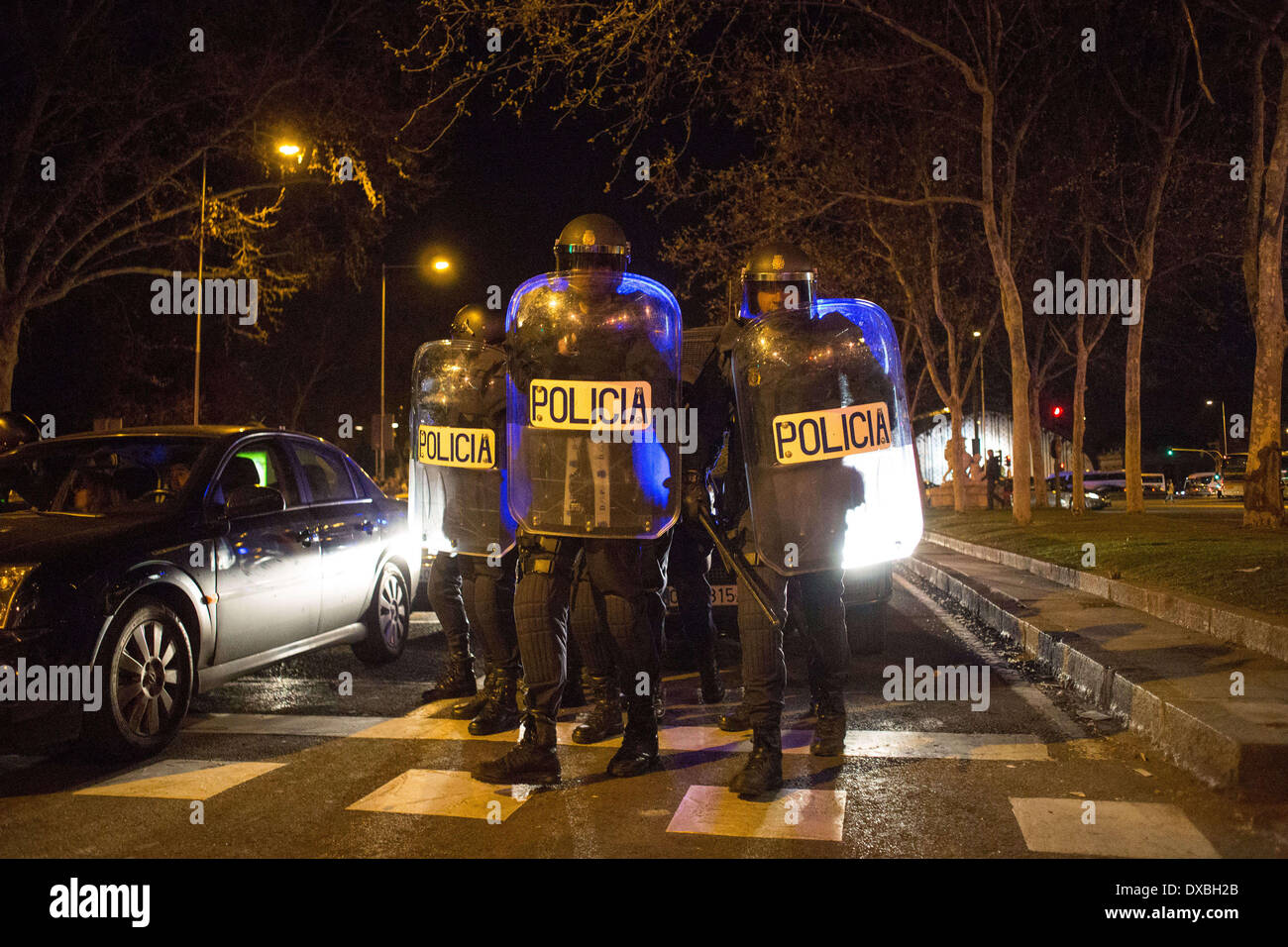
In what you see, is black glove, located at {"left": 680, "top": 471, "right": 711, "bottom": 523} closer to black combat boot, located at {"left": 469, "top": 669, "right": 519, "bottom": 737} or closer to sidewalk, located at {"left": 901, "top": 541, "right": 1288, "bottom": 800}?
black combat boot, located at {"left": 469, "top": 669, "right": 519, "bottom": 737}

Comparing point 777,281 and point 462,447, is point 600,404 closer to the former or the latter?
point 777,281

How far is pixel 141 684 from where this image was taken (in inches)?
217

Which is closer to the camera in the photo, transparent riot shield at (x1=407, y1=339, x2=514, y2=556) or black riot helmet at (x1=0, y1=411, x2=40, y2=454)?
transparent riot shield at (x1=407, y1=339, x2=514, y2=556)

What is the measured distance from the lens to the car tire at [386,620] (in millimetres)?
8125

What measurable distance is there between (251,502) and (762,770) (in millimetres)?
3367

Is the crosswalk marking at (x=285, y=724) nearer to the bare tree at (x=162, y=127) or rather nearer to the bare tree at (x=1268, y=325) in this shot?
the bare tree at (x=1268, y=325)

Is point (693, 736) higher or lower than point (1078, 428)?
lower

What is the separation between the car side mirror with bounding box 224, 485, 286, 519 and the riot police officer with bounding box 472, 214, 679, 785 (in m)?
2.12

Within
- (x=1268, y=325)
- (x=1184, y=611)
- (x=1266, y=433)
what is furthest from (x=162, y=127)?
(x=1184, y=611)

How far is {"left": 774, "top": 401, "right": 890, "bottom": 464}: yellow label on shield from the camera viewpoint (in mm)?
4969

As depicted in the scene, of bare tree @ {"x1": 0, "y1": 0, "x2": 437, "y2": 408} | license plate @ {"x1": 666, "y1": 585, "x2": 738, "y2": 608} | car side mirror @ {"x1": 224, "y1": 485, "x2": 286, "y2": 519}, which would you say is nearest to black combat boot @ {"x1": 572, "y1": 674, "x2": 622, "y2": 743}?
license plate @ {"x1": 666, "y1": 585, "x2": 738, "y2": 608}
